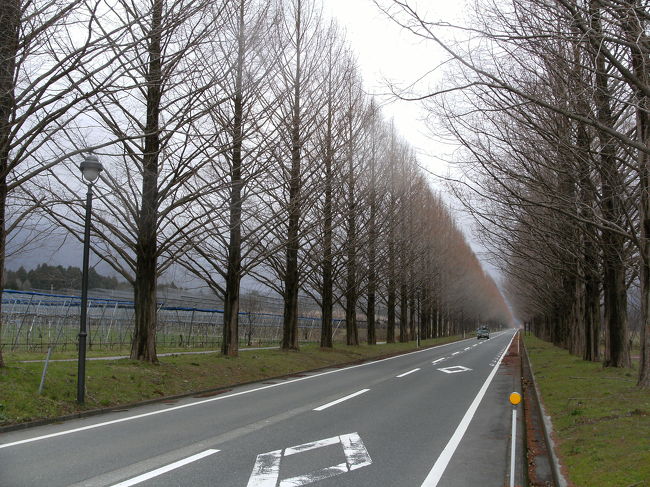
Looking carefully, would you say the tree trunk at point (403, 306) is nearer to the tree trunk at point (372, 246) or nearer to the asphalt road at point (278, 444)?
the tree trunk at point (372, 246)

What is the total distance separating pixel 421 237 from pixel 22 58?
32.0 meters

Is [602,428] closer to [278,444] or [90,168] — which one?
[278,444]

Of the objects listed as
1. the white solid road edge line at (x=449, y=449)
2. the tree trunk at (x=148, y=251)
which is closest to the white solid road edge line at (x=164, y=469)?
the white solid road edge line at (x=449, y=449)

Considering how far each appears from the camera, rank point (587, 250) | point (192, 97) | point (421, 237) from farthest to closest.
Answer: point (421, 237)
point (587, 250)
point (192, 97)

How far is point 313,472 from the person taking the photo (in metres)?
6.00

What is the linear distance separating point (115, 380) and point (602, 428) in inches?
382

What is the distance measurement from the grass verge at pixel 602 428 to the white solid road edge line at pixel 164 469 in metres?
4.27

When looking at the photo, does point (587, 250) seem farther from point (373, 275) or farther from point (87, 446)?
point (373, 275)

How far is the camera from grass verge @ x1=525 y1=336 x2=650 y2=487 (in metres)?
5.41

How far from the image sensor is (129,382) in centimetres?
1213

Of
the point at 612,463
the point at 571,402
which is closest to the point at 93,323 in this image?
the point at 571,402

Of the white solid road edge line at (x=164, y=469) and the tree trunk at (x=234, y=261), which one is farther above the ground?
the tree trunk at (x=234, y=261)

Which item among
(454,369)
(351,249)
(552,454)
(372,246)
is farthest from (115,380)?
(372,246)

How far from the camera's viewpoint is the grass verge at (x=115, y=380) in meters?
9.22
